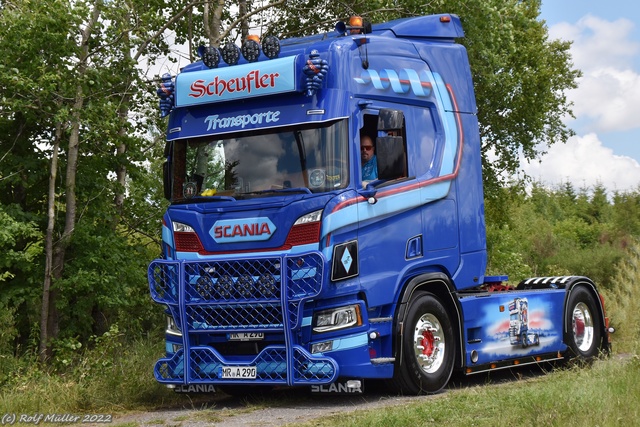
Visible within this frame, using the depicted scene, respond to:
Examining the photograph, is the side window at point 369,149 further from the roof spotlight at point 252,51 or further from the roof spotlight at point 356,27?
the roof spotlight at point 252,51

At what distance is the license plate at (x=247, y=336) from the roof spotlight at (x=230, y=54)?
116 inches

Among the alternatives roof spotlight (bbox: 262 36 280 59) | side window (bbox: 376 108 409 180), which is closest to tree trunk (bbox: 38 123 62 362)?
roof spotlight (bbox: 262 36 280 59)

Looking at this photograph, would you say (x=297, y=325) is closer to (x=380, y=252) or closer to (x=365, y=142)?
(x=380, y=252)

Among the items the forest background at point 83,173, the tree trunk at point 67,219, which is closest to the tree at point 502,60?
the forest background at point 83,173

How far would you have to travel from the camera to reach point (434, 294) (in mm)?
10664

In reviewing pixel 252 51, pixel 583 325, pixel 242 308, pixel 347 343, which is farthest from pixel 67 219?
pixel 583 325

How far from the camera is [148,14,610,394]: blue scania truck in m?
9.38

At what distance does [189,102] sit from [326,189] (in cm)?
195

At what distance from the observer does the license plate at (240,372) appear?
9.52 m

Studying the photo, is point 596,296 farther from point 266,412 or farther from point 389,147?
point 266,412

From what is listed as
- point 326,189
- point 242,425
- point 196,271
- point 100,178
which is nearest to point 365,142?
point 326,189

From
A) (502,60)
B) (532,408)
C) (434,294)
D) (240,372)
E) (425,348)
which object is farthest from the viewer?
(502,60)

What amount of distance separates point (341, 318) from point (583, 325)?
17.3 feet

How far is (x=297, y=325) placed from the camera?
9.25 metres
